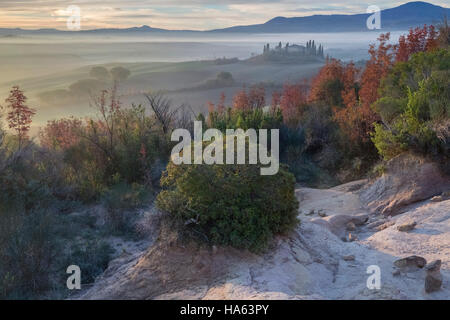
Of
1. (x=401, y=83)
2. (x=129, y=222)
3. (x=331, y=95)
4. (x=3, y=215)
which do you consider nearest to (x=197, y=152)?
(x=129, y=222)

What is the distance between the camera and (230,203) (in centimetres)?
615

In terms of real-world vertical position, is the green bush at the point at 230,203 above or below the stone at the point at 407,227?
above

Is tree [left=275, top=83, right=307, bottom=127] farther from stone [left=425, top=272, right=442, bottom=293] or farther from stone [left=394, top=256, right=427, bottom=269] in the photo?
stone [left=425, top=272, right=442, bottom=293]

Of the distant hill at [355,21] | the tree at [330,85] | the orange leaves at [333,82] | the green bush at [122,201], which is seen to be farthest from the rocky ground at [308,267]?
the distant hill at [355,21]

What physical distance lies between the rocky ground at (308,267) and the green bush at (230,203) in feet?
0.75

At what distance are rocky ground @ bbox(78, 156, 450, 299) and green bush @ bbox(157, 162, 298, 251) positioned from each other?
0.23 meters

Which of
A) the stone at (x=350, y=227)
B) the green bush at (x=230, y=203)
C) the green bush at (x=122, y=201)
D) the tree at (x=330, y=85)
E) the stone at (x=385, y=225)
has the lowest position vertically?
the stone at (x=350, y=227)

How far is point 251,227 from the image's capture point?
6.06m

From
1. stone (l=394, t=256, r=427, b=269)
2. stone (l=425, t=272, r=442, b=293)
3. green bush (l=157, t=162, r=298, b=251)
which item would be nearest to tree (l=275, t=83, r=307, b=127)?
green bush (l=157, t=162, r=298, b=251)

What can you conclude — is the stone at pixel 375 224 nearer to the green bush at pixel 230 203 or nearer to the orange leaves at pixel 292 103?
the green bush at pixel 230 203

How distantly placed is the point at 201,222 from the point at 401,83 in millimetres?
9275

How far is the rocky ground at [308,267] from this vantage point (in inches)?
210

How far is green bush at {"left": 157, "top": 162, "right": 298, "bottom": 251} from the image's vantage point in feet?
19.9

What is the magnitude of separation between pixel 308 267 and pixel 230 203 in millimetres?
1366
